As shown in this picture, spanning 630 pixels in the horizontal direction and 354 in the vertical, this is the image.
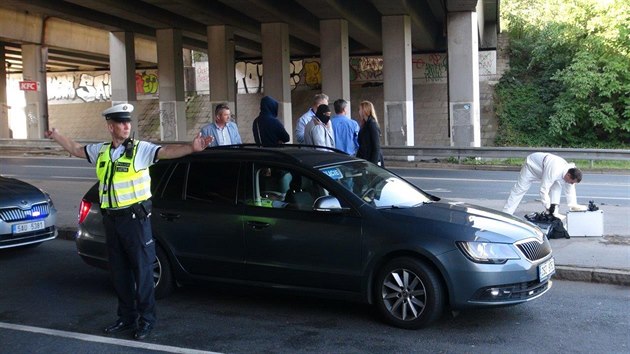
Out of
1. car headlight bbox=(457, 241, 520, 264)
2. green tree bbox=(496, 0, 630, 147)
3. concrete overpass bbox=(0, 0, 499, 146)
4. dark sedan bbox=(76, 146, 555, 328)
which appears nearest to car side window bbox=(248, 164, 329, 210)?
dark sedan bbox=(76, 146, 555, 328)

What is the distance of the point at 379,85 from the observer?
40594 mm

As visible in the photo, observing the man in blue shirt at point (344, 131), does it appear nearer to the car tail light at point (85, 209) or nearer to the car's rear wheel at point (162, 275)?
the car's rear wheel at point (162, 275)

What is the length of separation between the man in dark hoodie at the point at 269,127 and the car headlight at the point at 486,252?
4.25m

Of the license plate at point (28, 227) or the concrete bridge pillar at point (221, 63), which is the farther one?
the concrete bridge pillar at point (221, 63)

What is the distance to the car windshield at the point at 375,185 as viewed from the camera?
20.0 feet

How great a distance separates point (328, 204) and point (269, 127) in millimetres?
3647

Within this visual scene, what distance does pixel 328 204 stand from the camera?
5.86 meters

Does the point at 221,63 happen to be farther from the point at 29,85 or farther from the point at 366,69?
the point at 366,69

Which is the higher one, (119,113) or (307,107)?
(307,107)

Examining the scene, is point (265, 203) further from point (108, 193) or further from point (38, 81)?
point (38, 81)

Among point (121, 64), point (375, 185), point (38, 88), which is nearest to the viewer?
point (375, 185)

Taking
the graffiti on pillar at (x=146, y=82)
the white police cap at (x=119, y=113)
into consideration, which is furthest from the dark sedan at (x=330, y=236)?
the graffiti on pillar at (x=146, y=82)

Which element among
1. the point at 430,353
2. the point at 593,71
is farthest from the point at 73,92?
the point at 430,353

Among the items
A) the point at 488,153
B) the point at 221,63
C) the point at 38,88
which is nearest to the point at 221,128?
the point at 488,153
